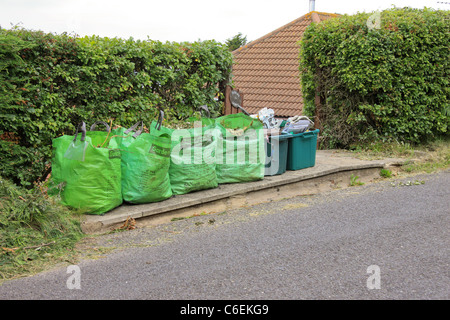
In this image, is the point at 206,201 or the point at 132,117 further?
the point at 132,117

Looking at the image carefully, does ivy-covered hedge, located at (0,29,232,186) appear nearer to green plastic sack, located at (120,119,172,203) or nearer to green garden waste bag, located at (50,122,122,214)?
green garden waste bag, located at (50,122,122,214)

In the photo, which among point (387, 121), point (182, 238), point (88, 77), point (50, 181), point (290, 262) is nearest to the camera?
point (290, 262)

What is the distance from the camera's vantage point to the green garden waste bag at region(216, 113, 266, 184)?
7184 mm

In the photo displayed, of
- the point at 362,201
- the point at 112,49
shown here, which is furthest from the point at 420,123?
the point at 112,49

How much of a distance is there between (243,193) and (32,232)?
308 cm

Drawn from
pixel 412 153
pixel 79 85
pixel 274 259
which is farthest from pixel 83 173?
pixel 412 153

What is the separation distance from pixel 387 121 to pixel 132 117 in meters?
5.57

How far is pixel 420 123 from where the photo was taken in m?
10.3

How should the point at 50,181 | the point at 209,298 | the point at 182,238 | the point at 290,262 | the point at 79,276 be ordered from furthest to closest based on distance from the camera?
the point at 50,181 < the point at 182,238 < the point at 290,262 < the point at 79,276 < the point at 209,298

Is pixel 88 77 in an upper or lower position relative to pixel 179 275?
upper

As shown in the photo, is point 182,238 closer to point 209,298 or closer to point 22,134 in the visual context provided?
point 209,298

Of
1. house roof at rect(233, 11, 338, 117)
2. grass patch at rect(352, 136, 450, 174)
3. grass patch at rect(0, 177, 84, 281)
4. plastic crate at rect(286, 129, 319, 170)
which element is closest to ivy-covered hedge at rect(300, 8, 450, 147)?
grass patch at rect(352, 136, 450, 174)

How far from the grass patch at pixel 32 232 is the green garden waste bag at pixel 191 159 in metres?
1.54

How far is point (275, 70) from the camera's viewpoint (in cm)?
1587
